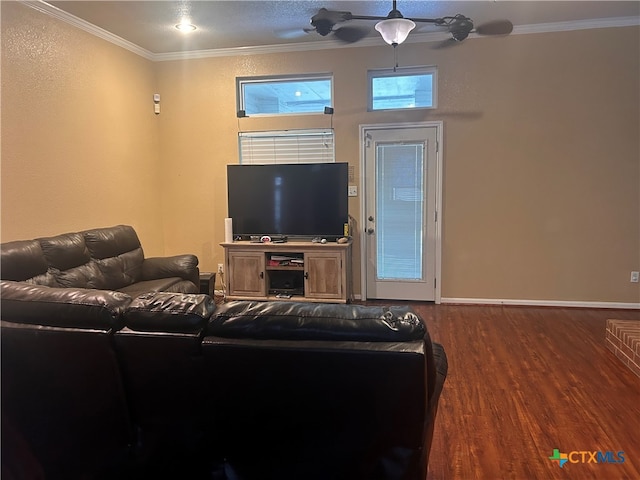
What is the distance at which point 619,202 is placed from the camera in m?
4.56

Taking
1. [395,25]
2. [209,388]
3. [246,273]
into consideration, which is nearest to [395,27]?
[395,25]

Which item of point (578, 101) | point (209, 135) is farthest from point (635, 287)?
point (209, 135)

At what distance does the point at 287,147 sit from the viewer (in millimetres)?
5250

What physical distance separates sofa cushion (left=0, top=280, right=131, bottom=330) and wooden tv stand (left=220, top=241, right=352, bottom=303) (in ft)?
10.3

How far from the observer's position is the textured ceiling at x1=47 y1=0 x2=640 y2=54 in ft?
12.7

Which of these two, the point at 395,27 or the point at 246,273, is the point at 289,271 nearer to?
the point at 246,273

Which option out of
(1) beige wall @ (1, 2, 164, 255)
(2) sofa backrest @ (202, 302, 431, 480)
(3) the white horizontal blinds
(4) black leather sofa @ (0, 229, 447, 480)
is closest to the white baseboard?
(3) the white horizontal blinds

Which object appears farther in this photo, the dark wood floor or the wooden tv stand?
the wooden tv stand

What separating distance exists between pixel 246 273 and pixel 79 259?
173 centimetres

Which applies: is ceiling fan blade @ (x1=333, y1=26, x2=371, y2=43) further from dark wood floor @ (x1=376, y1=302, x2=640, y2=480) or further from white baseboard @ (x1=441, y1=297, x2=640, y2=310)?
white baseboard @ (x1=441, y1=297, x2=640, y2=310)

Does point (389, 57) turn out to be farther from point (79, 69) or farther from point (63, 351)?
point (63, 351)

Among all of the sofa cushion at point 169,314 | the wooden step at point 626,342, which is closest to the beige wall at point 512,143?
the wooden step at point 626,342

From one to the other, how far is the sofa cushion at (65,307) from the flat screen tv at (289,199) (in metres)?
3.30

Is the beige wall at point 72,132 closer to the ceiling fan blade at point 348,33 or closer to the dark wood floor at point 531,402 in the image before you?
the ceiling fan blade at point 348,33
